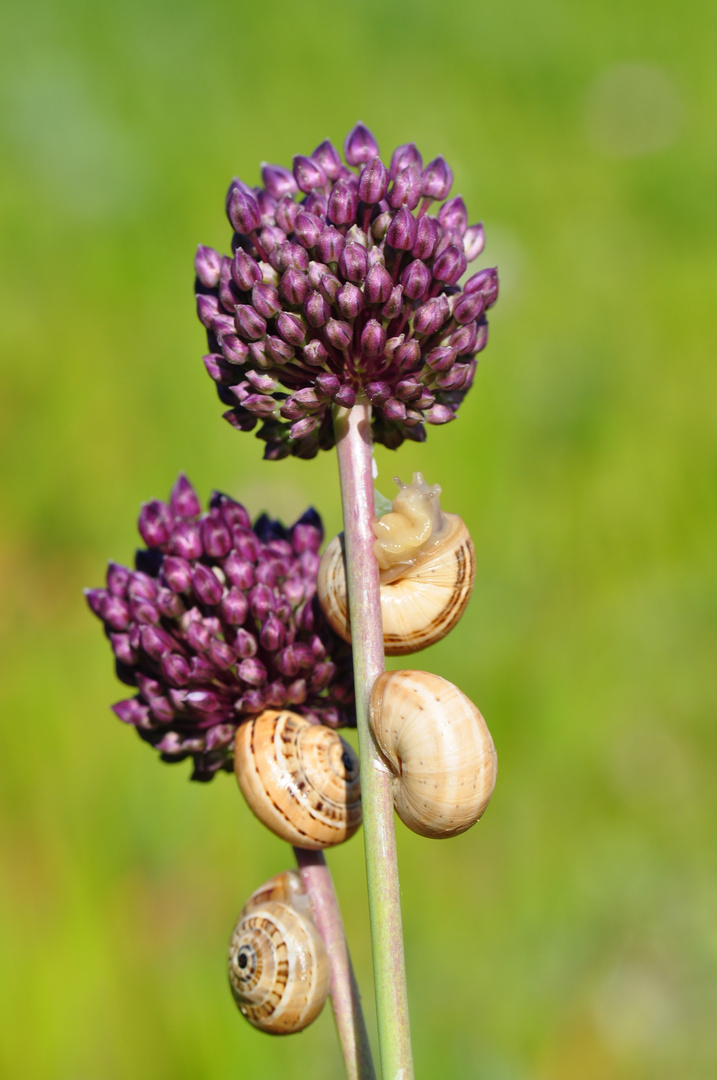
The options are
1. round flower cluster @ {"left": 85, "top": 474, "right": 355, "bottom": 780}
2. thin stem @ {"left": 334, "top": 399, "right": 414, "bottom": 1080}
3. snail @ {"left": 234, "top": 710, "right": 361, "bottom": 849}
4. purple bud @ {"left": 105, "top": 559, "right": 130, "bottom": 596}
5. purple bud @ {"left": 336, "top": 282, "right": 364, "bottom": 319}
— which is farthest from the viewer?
purple bud @ {"left": 105, "top": 559, "right": 130, "bottom": 596}

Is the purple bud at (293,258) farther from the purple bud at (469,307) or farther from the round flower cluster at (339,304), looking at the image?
the purple bud at (469,307)

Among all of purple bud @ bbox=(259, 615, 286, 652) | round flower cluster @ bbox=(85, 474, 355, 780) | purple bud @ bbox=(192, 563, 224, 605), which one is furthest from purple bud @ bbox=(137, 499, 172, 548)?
purple bud @ bbox=(259, 615, 286, 652)

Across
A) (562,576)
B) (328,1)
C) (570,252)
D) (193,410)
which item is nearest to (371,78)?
(328,1)

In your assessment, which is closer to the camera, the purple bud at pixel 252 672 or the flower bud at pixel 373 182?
the flower bud at pixel 373 182

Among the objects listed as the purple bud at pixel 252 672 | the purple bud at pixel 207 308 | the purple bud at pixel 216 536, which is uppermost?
the purple bud at pixel 207 308

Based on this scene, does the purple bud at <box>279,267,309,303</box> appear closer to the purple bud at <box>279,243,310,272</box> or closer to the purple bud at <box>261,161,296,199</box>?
the purple bud at <box>279,243,310,272</box>

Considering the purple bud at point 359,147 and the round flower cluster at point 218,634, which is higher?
the purple bud at point 359,147

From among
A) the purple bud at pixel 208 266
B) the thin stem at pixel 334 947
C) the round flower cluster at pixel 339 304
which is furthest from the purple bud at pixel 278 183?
the thin stem at pixel 334 947

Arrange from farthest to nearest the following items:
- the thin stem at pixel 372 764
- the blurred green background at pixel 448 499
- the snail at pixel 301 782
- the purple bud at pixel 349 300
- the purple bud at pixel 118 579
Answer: the blurred green background at pixel 448 499, the purple bud at pixel 118 579, the snail at pixel 301 782, the purple bud at pixel 349 300, the thin stem at pixel 372 764
